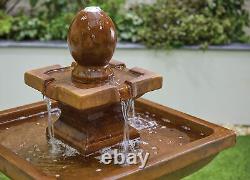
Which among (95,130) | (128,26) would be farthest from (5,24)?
(95,130)

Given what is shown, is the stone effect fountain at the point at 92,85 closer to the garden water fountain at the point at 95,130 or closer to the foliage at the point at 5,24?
the garden water fountain at the point at 95,130

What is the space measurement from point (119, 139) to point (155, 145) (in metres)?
0.17

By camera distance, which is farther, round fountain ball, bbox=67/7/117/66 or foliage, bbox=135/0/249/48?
foliage, bbox=135/0/249/48

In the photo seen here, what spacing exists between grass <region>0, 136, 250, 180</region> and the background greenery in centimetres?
97

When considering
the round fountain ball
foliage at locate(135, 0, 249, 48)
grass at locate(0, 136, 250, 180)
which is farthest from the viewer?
foliage at locate(135, 0, 249, 48)

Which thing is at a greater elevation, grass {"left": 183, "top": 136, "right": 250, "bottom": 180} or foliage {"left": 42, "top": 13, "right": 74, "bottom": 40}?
foliage {"left": 42, "top": 13, "right": 74, "bottom": 40}

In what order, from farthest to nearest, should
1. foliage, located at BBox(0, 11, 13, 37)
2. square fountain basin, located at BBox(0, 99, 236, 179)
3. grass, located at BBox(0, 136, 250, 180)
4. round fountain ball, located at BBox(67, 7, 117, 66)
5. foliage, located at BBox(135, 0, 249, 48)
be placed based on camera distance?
foliage, located at BBox(0, 11, 13, 37)
foliage, located at BBox(135, 0, 249, 48)
grass, located at BBox(0, 136, 250, 180)
round fountain ball, located at BBox(67, 7, 117, 66)
square fountain basin, located at BBox(0, 99, 236, 179)

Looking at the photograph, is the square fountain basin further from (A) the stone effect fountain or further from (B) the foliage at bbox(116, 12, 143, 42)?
(B) the foliage at bbox(116, 12, 143, 42)

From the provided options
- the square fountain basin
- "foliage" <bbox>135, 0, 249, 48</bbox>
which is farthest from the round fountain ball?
"foliage" <bbox>135, 0, 249, 48</bbox>

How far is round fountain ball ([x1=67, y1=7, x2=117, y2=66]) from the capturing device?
2.02 m

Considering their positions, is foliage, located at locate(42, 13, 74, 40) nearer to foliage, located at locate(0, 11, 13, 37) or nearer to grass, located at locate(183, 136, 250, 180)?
foliage, located at locate(0, 11, 13, 37)

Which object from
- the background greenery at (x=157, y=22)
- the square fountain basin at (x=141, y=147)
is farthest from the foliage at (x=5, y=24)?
the square fountain basin at (x=141, y=147)

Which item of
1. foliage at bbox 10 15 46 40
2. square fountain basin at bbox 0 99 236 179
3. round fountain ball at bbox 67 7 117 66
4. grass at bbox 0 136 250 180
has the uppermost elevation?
round fountain ball at bbox 67 7 117 66

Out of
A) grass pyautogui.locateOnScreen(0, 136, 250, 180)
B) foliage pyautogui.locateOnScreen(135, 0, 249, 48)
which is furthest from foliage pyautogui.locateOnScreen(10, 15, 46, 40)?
grass pyautogui.locateOnScreen(0, 136, 250, 180)
